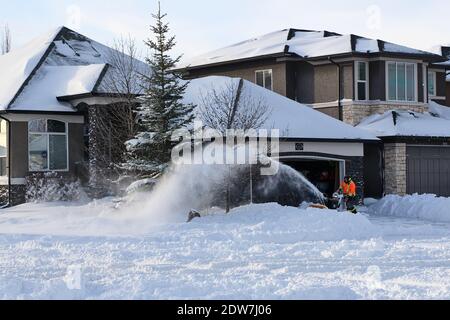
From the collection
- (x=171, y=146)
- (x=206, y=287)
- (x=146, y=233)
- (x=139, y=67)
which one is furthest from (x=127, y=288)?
(x=139, y=67)

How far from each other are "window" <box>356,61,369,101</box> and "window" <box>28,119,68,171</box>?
11.6m

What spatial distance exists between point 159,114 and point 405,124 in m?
11.7

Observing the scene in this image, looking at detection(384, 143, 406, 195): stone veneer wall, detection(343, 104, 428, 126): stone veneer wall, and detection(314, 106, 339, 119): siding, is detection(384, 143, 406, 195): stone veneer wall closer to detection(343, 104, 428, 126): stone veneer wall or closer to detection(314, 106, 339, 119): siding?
detection(343, 104, 428, 126): stone veneer wall

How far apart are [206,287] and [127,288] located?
1.06 m

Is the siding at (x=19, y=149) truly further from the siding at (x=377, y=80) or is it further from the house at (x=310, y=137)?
the siding at (x=377, y=80)

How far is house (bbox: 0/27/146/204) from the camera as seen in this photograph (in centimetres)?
2581

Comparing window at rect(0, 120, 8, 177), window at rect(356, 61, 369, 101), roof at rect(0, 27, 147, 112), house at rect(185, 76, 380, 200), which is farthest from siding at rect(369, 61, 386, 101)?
window at rect(0, 120, 8, 177)

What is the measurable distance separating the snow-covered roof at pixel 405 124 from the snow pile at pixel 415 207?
321 cm

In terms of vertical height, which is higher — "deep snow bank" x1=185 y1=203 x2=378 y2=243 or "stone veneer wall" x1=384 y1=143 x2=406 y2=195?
"stone veneer wall" x1=384 y1=143 x2=406 y2=195

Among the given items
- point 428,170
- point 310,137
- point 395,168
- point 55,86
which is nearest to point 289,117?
point 310,137

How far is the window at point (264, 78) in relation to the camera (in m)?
32.9

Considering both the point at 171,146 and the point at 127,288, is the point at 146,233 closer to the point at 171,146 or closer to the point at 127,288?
the point at 171,146

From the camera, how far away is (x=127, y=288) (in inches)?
408

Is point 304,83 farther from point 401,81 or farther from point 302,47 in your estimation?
point 401,81
